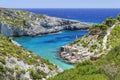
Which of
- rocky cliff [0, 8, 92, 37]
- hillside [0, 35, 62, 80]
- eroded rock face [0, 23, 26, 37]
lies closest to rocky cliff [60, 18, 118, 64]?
hillside [0, 35, 62, 80]

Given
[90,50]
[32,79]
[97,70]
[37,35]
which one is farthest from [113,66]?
[37,35]

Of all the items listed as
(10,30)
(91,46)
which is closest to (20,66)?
(91,46)

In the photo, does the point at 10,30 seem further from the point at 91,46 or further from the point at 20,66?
the point at 20,66

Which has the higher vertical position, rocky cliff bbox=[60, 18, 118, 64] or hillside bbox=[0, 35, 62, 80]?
hillside bbox=[0, 35, 62, 80]

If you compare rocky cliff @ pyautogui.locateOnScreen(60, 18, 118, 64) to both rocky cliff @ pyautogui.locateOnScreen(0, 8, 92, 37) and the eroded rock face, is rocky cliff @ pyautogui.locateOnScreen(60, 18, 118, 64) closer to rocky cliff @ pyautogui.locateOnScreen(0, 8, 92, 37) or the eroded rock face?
the eroded rock face

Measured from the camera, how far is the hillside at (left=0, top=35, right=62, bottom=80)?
98.5ft

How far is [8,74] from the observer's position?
2959cm

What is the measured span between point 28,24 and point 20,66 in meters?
81.0

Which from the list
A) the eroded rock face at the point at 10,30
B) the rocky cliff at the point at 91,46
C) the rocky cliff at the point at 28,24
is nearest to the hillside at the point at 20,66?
the rocky cliff at the point at 91,46

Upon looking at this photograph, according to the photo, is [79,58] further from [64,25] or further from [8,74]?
[64,25]

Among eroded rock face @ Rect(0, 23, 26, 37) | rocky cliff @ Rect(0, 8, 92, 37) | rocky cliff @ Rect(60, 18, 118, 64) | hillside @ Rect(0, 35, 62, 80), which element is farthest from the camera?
rocky cliff @ Rect(0, 8, 92, 37)

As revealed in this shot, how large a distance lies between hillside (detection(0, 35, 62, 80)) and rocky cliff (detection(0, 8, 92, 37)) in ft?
223

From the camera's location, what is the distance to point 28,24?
111750 mm

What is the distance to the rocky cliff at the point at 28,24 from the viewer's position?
10331 centimetres
